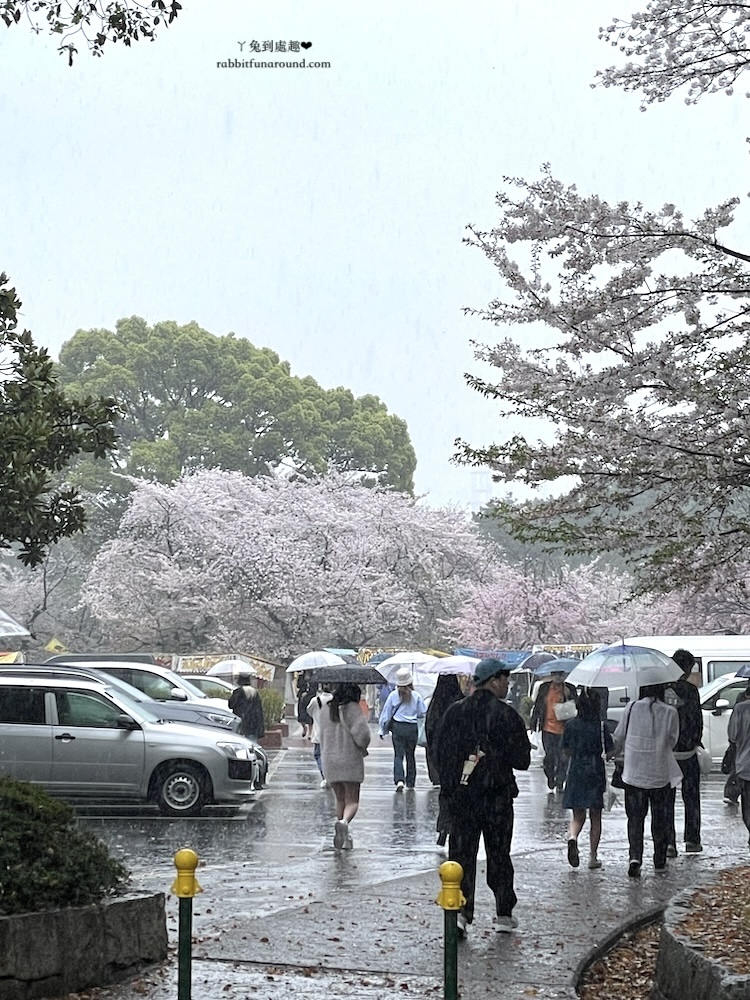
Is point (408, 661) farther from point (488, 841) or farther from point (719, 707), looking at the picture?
point (488, 841)

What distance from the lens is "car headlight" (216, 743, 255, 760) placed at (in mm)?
17094

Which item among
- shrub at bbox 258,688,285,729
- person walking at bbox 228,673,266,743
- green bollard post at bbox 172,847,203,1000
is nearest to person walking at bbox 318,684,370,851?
green bollard post at bbox 172,847,203,1000

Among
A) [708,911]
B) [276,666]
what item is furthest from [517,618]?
[708,911]

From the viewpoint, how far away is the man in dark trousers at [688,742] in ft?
44.4

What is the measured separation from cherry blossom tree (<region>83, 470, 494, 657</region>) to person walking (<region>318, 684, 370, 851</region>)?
117 ft

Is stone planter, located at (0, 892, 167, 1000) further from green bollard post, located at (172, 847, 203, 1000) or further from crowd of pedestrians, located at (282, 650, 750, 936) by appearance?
crowd of pedestrians, located at (282, 650, 750, 936)

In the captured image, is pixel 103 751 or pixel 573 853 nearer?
pixel 573 853

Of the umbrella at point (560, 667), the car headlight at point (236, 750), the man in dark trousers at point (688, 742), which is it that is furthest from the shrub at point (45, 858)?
the umbrella at point (560, 667)

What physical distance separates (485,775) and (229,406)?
6344cm

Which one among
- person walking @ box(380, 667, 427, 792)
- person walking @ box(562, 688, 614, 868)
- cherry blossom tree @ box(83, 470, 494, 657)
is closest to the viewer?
person walking @ box(562, 688, 614, 868)

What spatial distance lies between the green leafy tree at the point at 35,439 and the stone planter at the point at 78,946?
3.58 m

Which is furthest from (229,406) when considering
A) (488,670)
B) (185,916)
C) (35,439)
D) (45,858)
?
(185,916)

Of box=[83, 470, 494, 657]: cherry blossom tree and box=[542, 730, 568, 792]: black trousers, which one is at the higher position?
box=[83, 470, 494, 657]: cherry blossom tree

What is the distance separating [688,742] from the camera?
44.4 ft
